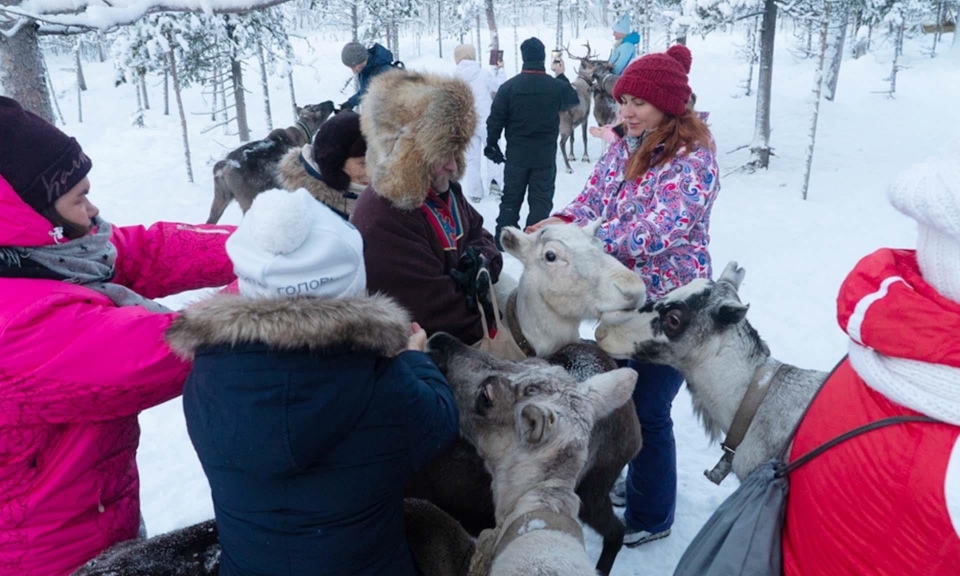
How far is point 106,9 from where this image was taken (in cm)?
307

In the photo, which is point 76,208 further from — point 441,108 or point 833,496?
point 833,496

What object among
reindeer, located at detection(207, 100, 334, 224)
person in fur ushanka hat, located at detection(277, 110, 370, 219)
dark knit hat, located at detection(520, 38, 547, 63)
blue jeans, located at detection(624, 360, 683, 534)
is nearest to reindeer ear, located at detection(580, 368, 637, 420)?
blue jeans, located at detection(624, 360, 683, 534)

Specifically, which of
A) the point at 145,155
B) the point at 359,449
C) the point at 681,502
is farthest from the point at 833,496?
the point at 145,155

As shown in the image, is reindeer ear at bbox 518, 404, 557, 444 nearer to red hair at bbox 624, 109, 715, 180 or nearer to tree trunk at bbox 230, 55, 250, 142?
red hair at bbox 624, 109, 715, 180

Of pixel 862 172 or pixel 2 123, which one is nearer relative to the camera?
pixel 2 123

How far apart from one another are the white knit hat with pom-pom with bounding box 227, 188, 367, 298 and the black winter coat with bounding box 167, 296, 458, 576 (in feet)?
0.17

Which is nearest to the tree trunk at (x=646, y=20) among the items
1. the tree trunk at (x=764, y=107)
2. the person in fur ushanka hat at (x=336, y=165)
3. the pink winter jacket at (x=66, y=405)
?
the tree trunk at (x=764, y=107)

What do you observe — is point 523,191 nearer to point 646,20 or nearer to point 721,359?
point 721,359

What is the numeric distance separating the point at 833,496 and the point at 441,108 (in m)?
1.94

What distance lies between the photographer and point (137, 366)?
1.63 metres

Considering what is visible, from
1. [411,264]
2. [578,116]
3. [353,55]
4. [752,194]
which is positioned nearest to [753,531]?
[411,264]

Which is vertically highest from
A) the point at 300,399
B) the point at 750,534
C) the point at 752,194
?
the point at 300,399

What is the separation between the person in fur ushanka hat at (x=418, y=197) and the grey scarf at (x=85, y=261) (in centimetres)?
88

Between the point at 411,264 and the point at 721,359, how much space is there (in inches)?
52.2
